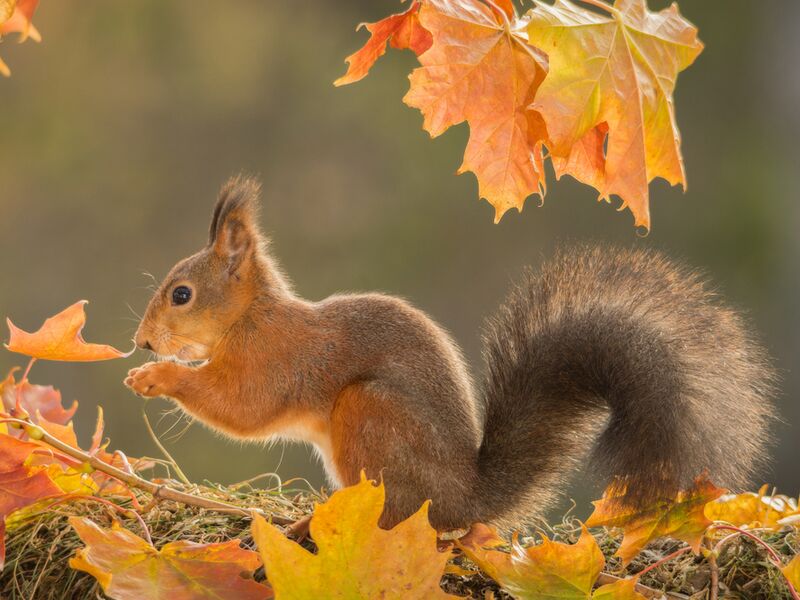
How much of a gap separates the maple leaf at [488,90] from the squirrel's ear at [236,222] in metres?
0.47

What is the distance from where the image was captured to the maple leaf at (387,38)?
0.98 m

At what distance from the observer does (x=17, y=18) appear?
739 mm

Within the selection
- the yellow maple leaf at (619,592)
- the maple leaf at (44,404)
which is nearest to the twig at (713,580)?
the yellow maple leaf at (619,592)

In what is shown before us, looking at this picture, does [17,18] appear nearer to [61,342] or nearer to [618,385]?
[61,342]

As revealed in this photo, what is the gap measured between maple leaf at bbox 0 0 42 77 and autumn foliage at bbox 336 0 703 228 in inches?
12.1

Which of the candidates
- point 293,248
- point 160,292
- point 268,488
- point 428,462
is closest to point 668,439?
point 428,462

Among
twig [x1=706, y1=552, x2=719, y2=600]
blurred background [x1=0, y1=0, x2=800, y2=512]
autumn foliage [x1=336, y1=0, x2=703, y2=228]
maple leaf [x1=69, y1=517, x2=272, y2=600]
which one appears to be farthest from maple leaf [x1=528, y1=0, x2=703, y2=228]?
blurred background [x1=0, y1=0, x2=800, y2=512]

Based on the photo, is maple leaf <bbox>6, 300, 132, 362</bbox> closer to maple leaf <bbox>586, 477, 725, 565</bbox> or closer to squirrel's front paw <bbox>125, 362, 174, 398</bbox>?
squirrel's front paw <bbox>125, 362, 174, 398</bbox>

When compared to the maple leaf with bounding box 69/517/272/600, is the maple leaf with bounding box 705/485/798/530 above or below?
below

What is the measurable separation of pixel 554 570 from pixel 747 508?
0.95 ft

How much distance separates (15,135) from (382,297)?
238 centimetres

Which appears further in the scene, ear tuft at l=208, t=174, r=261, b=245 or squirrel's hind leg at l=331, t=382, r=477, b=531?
→ ear tuft at l=208, t=174, r=261, b=245

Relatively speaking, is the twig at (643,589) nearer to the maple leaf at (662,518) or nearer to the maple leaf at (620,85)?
the maple leaf at (662,518)

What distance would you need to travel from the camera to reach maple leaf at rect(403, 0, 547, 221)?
→ 880mm
